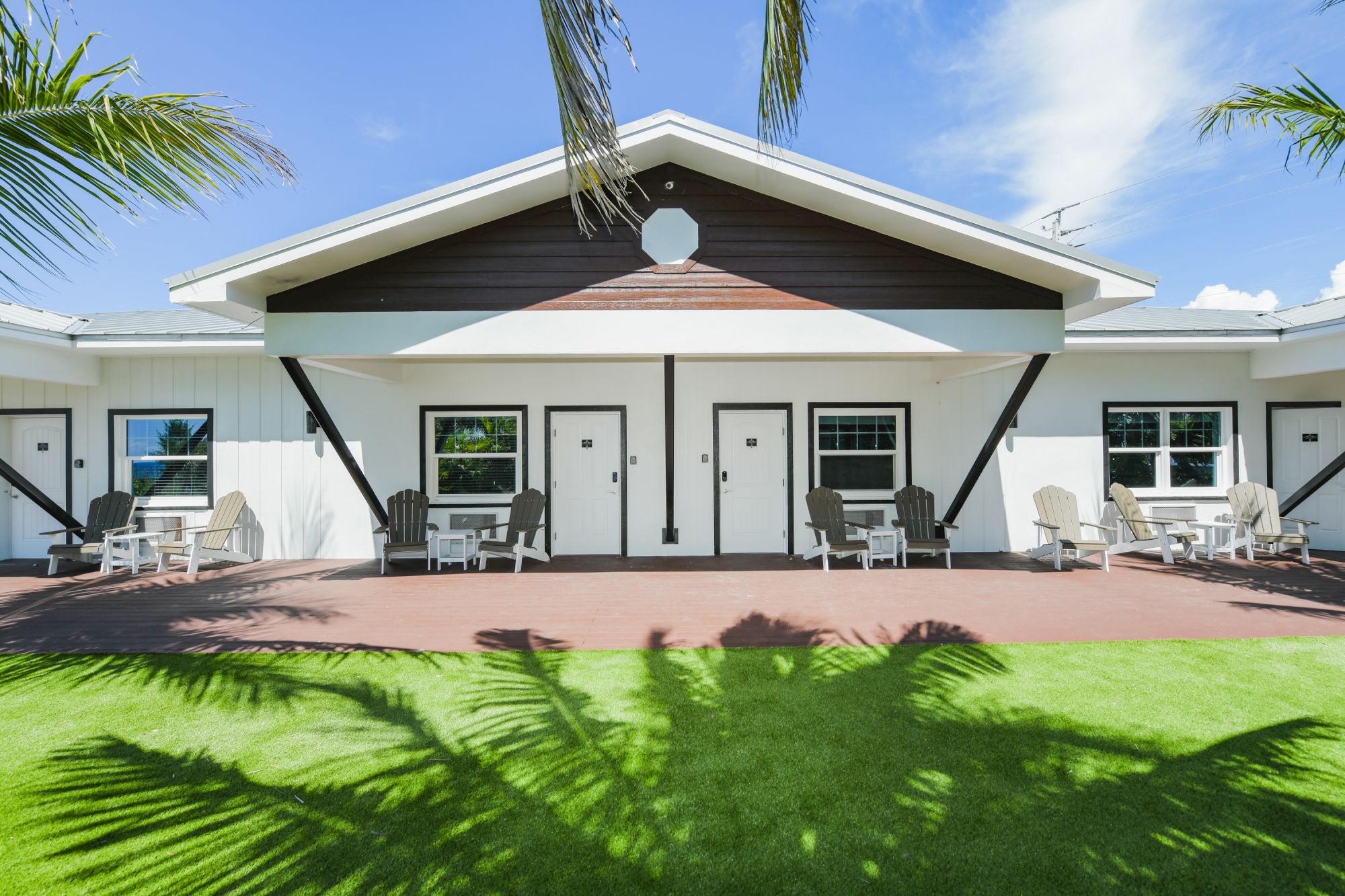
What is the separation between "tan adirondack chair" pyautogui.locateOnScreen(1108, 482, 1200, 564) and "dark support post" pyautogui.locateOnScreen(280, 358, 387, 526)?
860 centimetres

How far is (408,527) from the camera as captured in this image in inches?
297

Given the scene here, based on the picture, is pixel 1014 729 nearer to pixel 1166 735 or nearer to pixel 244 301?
pixel 1166 735

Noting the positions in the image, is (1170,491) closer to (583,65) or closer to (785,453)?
(785,453)

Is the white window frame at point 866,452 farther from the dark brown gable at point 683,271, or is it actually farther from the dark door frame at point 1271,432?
the dark door frame at point 1271,432

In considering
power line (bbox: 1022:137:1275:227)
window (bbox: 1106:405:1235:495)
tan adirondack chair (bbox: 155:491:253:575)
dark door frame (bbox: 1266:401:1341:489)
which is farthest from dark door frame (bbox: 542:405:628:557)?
power line (bbox: 1022:137:1275:227)

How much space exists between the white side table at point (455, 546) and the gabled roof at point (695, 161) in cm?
315

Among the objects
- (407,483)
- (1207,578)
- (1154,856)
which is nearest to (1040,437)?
(1207,578)

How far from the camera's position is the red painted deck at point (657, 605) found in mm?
4613

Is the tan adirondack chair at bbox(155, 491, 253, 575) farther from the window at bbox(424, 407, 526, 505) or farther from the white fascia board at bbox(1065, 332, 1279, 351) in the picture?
the white fascia board at bbox(1065, 332, 1279, 351)

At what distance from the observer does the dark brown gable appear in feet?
18.2

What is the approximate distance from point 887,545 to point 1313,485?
18.4ft

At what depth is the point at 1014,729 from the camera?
3.10 m

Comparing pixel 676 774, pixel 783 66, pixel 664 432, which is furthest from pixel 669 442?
pixel 783 66

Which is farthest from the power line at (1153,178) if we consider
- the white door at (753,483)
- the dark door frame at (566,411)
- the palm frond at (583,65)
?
the palm frond at (583,65)
